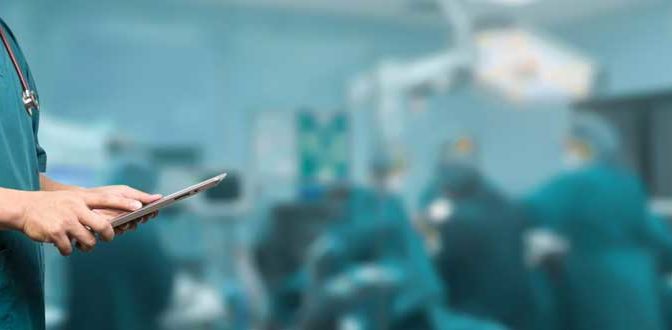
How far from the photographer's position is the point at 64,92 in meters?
1.67

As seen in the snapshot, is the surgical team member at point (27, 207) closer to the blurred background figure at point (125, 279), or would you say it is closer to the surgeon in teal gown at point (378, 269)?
the blurred background figure at point (125, 279)

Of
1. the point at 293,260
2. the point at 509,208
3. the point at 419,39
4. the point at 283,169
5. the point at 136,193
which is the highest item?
the point at 419,39

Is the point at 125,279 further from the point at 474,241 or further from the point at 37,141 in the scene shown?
the point at 474,241

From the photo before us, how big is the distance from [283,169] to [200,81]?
370 millimetres

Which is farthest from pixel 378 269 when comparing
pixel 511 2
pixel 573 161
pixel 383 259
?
pixel 511 2

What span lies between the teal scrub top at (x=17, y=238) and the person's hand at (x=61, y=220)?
12cm

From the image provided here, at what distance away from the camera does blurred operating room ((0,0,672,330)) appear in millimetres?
1734

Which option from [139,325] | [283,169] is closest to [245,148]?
[283,169]

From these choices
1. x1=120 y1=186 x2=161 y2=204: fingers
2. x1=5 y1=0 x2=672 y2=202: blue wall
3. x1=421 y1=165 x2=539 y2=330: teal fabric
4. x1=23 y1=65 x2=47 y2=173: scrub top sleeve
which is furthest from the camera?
x1=421 y1=165 x2=539 y2=330: teal fabric

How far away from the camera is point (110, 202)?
649 mm

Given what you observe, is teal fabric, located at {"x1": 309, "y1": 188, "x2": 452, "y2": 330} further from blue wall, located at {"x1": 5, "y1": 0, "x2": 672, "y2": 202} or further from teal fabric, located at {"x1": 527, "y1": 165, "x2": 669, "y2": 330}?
teal fabric, located at {"x1": 527, "y1": 165, "x2": 669, "y2": 330}

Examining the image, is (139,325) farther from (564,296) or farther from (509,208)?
(564,296)

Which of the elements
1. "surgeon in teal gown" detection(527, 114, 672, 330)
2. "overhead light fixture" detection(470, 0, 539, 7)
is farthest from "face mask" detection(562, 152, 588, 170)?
"overhead light fixture" detection(470, 0, 539, 7)

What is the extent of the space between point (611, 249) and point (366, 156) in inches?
32.3
